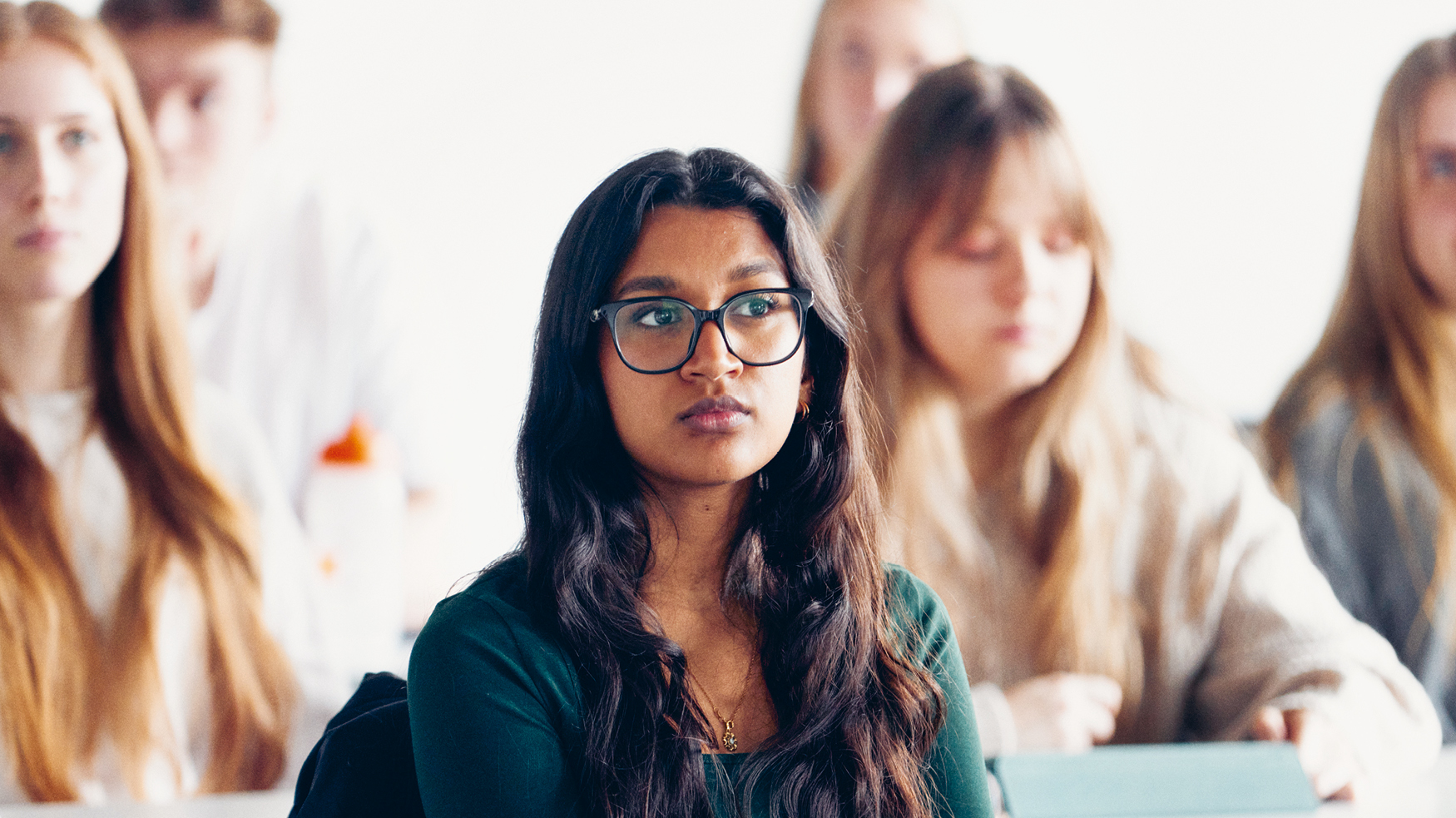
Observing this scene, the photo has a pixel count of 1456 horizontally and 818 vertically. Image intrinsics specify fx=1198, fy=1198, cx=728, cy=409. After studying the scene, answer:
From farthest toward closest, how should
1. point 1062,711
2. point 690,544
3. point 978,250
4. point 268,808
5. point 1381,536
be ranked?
point 1381,536 → point 978,250 → point 1062,711 → point 268,808 → point 690,544

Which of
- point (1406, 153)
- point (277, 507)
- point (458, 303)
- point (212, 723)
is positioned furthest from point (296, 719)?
point (1406, 153)

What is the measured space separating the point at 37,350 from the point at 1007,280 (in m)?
1.17

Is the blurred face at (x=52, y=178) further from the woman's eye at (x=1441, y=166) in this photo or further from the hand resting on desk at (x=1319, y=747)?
the woman's eye at (x=1441, y=166)

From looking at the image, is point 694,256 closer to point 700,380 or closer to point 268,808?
point 700,380

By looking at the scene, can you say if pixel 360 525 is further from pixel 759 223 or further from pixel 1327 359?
pixel 1327 359

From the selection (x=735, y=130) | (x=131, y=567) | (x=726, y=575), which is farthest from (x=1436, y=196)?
(x=131, y=567)

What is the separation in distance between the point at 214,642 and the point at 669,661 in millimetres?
913

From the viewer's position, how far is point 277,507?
1557 mm

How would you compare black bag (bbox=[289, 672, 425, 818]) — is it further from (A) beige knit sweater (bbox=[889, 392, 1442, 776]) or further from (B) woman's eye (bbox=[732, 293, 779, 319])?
(A) beige knit sweater (bbox=[889, 392, 1442, 776])

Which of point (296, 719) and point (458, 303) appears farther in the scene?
point (458, 303)

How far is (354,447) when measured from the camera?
66.1 inches

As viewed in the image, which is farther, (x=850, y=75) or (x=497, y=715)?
(x=850, y=75)

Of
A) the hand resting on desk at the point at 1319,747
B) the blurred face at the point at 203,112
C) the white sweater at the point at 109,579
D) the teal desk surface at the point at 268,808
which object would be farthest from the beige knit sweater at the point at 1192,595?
the blurred face at the point at 203,112

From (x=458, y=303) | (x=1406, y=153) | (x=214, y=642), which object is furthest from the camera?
(x=1406, y=153)
